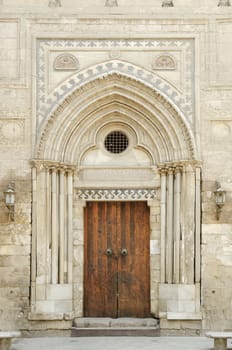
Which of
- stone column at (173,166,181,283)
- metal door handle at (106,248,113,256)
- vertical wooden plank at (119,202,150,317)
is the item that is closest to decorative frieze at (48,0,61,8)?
stone column at (173,166,181,283)

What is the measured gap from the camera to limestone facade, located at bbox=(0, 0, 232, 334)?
12.8 m

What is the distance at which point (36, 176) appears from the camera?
42.4 ft

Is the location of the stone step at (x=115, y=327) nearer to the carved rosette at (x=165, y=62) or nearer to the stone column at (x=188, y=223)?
the stone column at (x=188, y=223)

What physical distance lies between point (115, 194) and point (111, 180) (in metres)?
0.27

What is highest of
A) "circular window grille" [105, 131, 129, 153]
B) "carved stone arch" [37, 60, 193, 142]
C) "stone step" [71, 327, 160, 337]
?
"carved stone arch" [37, 60, 193, 142]

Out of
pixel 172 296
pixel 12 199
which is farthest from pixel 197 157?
pixel 12 199

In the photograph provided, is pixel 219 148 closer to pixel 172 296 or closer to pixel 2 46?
pixel 172 296

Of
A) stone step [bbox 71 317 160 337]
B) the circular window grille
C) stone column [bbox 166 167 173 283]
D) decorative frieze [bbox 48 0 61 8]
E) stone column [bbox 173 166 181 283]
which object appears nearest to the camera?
stone step [bbox 71 317 160 337]

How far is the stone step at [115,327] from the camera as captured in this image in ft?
42.0

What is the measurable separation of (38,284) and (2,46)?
435 centimetres

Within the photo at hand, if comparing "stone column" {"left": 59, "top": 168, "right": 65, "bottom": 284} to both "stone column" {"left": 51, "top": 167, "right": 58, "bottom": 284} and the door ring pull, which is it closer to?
"stone column" {"left": 51, "top": 167, "right": 58, "bottom": 284}

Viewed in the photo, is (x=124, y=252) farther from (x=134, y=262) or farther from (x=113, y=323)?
(x=113, y=323)

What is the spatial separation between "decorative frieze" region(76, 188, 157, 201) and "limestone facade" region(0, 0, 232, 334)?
26 mm

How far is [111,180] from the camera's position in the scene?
1337 cm
